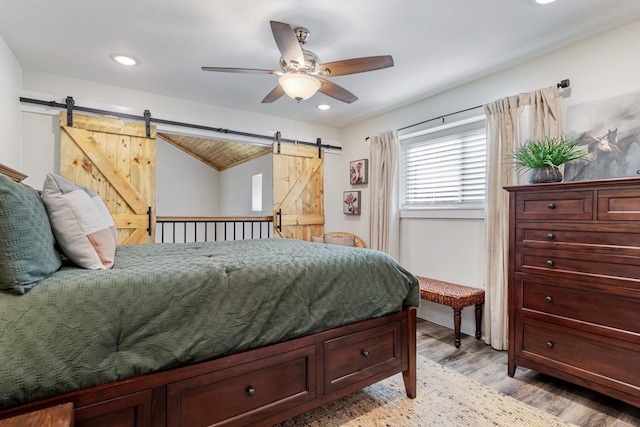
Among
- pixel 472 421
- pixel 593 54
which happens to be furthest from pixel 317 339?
pixel 593 54

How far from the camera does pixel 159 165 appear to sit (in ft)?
24.2

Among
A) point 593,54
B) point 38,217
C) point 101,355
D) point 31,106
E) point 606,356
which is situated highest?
point 593,54

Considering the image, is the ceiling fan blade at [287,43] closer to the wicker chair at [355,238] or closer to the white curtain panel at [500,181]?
the white curtain panel at [500,181]

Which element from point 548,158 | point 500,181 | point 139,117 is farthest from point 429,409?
point 139,117

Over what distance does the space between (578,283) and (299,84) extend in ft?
7.25

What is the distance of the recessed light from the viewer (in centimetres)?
274

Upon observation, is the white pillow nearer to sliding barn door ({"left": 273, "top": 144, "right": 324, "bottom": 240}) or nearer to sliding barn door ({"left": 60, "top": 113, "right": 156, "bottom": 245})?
sliding barn door ({"left": 60, "top": 113, "right": 156, "bottom": 245})

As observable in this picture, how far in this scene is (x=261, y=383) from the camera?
4.82 feet

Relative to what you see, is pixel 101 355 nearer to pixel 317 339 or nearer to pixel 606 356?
pixel 317 339

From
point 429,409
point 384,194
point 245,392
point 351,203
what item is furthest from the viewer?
point 351,203

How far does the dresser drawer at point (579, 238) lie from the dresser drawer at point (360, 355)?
1.14 metres

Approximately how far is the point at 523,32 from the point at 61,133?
4060 mm

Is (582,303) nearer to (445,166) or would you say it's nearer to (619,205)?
(619,205)

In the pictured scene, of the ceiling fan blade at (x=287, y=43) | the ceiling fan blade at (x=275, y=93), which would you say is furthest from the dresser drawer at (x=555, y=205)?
the ceiling fan blade at (x=275, y=93)
